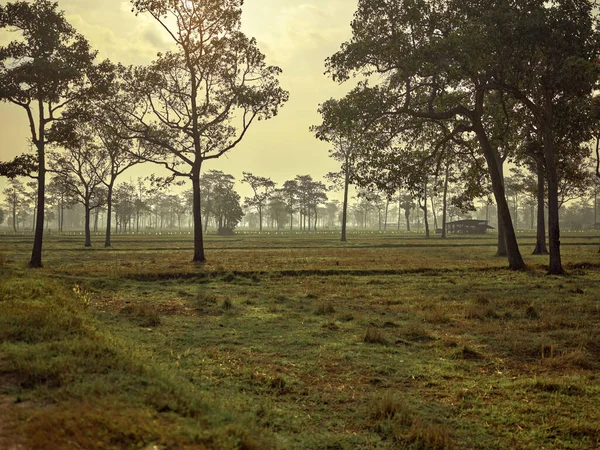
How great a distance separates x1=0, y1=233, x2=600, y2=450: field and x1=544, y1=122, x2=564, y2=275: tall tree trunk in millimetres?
7081

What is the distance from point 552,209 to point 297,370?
20.4 metres

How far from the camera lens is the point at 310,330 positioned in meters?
11.7

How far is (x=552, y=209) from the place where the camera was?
23359 millimetres

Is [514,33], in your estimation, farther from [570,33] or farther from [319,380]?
[319,380]

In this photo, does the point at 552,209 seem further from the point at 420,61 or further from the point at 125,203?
the point at 125,203

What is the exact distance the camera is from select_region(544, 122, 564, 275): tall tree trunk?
907 inches

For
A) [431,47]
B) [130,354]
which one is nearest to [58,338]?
[130,354]

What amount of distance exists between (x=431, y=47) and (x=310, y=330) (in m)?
15.8

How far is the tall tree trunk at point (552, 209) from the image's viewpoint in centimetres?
2305

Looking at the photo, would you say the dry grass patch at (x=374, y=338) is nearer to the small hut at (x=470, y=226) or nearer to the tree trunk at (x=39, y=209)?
the tree trunk at (x=39, y=209)

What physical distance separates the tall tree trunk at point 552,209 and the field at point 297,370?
7081 mm

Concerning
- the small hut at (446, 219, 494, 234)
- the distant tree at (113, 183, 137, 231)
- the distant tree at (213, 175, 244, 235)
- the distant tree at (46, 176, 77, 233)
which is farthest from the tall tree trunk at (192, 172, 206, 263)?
the distant tree at (113, 183, 137, 231)

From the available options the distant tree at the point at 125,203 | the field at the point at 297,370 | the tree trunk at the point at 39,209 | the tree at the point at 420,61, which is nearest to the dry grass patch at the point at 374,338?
the field at the point at 297,370

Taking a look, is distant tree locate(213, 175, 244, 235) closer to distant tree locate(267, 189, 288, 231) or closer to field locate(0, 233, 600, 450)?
distant tree locate(267, 189, 288, 231)
